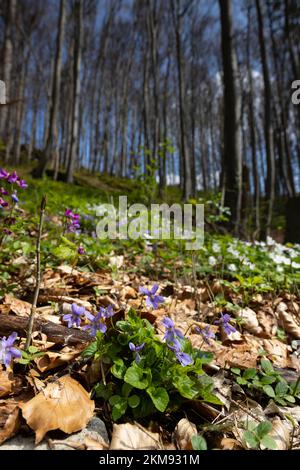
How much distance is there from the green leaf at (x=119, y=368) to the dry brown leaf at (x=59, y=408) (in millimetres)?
122

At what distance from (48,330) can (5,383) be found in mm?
352

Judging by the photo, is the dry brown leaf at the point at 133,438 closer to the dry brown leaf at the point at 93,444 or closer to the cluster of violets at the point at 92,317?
the dry brown leaf at the point at 93,444

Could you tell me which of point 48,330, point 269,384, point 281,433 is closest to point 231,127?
point 269,384

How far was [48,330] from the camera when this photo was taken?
1368mm

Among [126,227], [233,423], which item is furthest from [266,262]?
[233,423]

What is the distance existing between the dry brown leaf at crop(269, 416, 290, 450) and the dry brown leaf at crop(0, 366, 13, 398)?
90 cm

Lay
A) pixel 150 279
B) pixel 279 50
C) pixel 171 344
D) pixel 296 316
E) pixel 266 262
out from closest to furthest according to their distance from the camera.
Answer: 1. pixel 171 344
2. pixel 296 316
3. pixel 150 279
4. pixel 266 262
5. pixel 279 50

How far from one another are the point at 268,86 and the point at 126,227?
779 centimetres

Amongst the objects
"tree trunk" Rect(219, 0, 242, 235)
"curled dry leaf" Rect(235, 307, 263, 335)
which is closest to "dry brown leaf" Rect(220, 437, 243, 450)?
"curled dry leaf" Rect(235, 307, 263, 335)

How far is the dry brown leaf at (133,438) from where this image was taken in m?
0.90

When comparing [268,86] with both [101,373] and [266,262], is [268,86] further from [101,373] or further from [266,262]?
[101,373]

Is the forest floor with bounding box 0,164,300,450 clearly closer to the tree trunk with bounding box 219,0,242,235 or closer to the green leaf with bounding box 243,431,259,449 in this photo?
the green leaf with bounding box 243,431,259,449

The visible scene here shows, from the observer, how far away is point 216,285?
2.33m

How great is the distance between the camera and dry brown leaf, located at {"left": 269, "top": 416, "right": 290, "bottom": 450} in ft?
3.39
